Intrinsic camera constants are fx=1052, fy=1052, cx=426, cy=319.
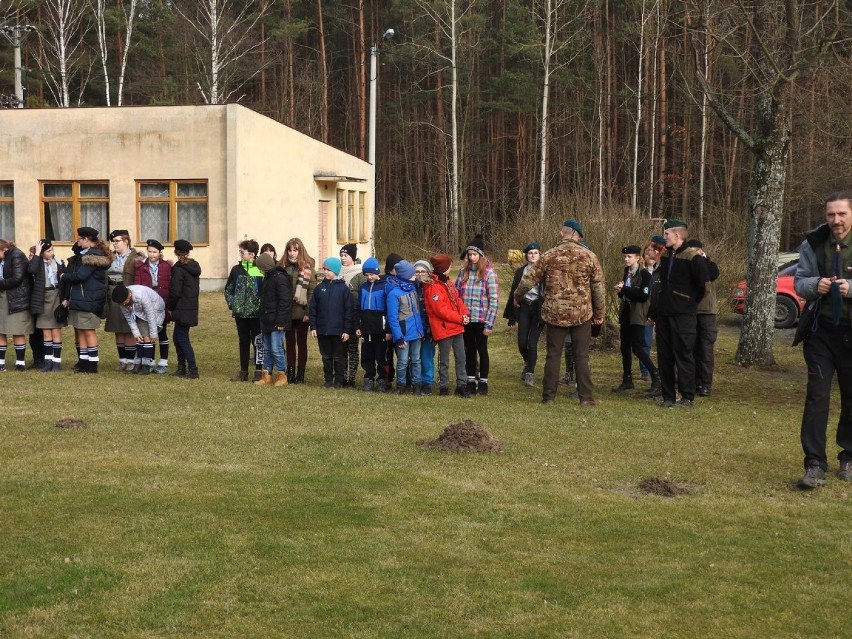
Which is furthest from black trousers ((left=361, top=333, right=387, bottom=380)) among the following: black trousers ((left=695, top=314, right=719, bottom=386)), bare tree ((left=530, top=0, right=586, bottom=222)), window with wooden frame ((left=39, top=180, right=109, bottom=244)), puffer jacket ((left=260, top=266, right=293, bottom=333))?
bare tree ((left=530, top=0, right=586, bottom=222))

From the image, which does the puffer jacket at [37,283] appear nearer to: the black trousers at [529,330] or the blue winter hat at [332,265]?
the blue winter hat at [332,265]

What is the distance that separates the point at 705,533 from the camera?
22.5 ft

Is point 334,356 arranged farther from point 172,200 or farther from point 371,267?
point 172,200

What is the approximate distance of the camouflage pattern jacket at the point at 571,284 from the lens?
38.9ft

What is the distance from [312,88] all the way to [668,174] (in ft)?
62.4

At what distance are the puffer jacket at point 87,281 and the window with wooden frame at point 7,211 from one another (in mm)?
15734

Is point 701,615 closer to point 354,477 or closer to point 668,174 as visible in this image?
point 354,477

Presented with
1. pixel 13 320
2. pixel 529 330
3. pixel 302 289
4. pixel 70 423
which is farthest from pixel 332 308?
pixel 13 320

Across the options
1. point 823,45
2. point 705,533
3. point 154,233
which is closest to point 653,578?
point 705,533

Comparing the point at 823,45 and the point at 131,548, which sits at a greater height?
the point at 823,45

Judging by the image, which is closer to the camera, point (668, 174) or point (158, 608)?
point (158, 608)

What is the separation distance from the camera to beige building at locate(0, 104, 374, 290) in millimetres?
27391

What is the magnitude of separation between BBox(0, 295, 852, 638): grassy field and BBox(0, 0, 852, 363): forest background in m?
24.9

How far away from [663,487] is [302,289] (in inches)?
264
